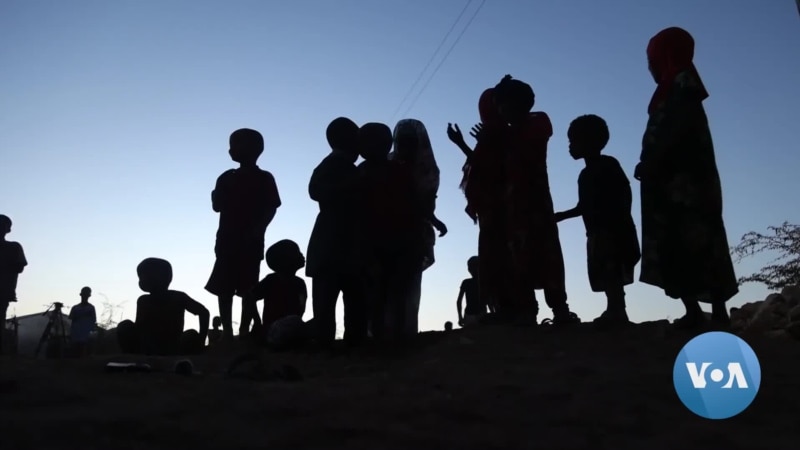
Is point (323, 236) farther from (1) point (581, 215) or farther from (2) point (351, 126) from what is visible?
(1) point (581, 215)

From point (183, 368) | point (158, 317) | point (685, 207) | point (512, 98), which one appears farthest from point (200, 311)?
point (685, 207)

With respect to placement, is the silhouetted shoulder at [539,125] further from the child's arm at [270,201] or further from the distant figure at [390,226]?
the child's arm at [270,201]

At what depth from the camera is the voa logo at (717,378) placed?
7.80 ft

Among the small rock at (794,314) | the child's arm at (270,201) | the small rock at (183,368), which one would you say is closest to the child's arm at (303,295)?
the child's arm at (270,201)

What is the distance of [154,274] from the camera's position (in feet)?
17.0

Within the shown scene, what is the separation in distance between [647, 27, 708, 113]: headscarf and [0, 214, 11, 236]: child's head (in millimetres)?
6413

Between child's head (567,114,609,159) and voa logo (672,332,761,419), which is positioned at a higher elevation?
child's head (567,114,609,159)

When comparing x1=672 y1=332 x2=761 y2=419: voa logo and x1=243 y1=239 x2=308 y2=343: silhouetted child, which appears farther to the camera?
x1=243 y1=239 x2=308 y2=343: silhouetted child

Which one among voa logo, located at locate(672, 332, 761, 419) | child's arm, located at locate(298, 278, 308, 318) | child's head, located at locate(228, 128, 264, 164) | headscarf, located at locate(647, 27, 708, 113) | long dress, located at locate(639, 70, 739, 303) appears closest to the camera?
voa logo, located at locate(672, 332, 761, 419)

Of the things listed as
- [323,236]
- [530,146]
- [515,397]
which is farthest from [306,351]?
[515,397]

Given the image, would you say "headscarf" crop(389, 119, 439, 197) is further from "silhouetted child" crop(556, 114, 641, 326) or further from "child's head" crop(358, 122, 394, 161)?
"silhouetted child" crop(556, 114, 641, 326)

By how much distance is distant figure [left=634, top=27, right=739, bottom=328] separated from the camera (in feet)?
14.8

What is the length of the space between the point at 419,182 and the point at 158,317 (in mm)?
2168

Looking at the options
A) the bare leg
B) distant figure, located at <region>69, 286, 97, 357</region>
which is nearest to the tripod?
distant figure, located at <region>69, 286, 97, 357</region>
